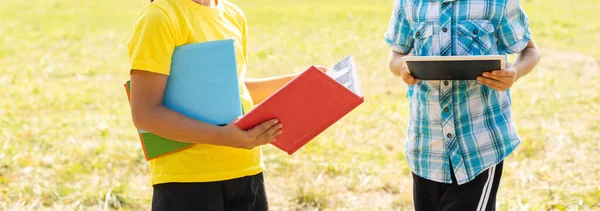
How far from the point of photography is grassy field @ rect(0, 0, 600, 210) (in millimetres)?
3873

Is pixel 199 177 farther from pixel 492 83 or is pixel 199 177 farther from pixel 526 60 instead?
pixel 526 60

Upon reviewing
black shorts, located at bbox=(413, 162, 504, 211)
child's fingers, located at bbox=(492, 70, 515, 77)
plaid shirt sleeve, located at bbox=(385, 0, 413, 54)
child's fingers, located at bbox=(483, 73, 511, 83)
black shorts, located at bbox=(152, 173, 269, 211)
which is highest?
plaid shirt sleeve, located at bbox=(385, 0, 413, 54)

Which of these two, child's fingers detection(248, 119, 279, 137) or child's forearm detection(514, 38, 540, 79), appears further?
child's forearm detection(514, 38, 540, 79)

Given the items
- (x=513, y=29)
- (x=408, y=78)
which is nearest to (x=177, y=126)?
(x=408, y=78)

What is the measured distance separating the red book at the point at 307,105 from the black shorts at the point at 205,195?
229mm

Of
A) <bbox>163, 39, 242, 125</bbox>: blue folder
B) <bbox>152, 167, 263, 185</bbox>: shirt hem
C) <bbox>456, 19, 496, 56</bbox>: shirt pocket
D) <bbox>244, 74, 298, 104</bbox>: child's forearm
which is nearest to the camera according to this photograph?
<bbox>163, 39, 242, 125</bbox>: blue folder

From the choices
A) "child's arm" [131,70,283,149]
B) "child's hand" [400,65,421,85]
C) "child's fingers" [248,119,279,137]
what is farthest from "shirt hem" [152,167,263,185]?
"child's hand" [400,65,421,85]

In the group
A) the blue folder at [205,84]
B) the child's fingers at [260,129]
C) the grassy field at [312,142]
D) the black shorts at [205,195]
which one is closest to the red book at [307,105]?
the child's fingers at [260,129]

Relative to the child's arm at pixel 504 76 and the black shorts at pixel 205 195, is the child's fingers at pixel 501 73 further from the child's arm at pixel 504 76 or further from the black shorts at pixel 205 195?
the black shorts at pixel 205 195

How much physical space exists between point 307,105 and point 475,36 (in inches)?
25.5

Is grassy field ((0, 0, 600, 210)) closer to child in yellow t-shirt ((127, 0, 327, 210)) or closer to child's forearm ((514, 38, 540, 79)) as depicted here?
child's forearm ((514, 38, 540, 79))

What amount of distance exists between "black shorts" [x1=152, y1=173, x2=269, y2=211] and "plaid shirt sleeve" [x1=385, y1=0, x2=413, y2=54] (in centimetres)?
67

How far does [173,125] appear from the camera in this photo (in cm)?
187

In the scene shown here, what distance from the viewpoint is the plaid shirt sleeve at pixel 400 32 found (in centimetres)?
237
